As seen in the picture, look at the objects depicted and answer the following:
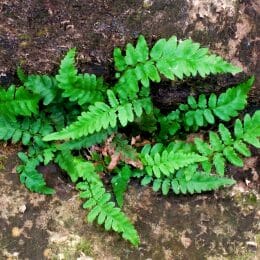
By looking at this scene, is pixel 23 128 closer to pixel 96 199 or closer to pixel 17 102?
pixel 17 102

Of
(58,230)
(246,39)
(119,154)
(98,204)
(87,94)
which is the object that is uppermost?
(246,39)

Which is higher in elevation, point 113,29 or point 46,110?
point 113,29

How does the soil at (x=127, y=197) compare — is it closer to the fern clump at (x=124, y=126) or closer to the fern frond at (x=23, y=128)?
the fern clump at (x=124, y=126)

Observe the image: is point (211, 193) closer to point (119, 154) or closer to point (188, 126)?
point (188, 126)

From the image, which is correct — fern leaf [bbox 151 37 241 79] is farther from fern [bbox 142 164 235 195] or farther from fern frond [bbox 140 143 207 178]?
fern [bbox 142 164 235 195]

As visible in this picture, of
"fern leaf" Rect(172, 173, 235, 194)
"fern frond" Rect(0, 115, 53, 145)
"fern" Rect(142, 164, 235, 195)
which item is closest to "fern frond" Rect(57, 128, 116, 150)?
"fern frond" Rect(0, 115, 53, 145)

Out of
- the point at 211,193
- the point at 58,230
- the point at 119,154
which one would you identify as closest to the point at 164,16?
the point at 119,154
